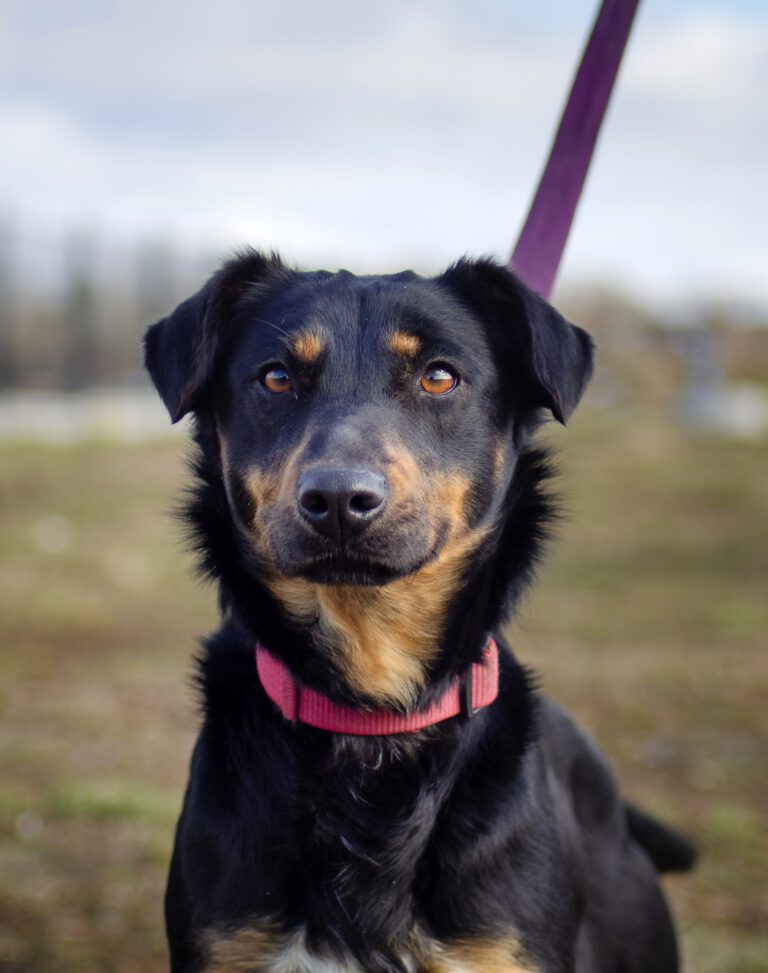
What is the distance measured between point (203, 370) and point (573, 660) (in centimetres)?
531

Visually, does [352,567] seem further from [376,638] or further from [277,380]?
[277,380]

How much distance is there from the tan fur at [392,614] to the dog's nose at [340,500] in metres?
0.30

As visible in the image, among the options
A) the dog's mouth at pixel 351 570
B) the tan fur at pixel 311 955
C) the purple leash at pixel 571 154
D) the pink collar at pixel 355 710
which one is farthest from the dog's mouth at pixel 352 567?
the purple leash at pixel 571 154

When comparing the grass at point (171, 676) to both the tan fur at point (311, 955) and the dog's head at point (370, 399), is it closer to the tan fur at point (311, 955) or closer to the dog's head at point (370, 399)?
the dog's head at point (370, 399)

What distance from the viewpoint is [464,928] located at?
8.21ft

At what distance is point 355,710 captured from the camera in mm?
2686

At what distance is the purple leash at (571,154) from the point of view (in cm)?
296

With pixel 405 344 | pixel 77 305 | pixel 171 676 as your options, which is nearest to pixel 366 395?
pixel 405 344

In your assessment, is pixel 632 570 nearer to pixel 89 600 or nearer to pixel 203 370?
pixel 89 600

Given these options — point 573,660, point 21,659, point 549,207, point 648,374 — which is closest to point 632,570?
point 573,660

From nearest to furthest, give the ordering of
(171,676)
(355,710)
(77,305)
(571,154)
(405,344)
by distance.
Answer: (355,710), (405,344), (571,154), (171,676), (77,305)

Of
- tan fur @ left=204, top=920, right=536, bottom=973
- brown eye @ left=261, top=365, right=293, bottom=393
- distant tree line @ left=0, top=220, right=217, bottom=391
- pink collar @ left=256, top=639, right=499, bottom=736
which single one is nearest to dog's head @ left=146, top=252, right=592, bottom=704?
brown eye @ left=261, top=365, right=293, bottom=393

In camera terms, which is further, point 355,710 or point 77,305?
point 77,305

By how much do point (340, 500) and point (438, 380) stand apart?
0.59 metres
